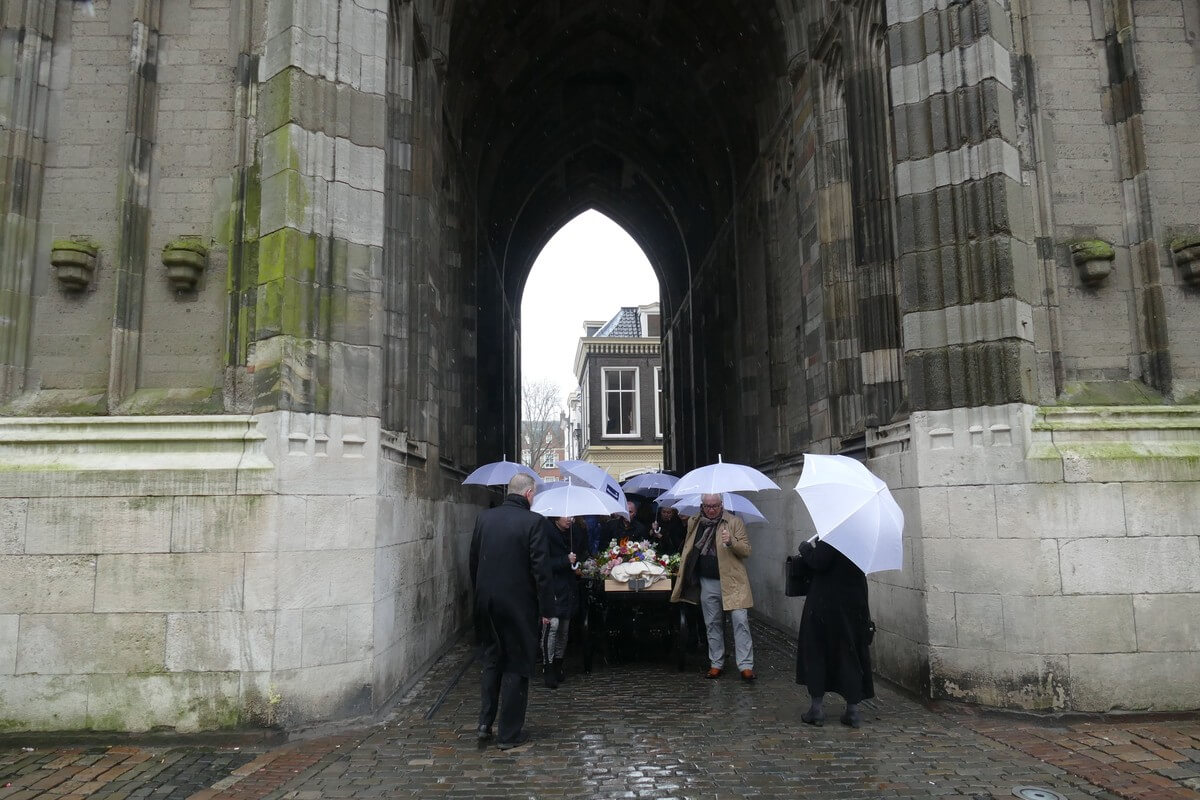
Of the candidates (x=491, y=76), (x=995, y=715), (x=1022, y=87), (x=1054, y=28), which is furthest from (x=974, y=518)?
(x=491, y=76)

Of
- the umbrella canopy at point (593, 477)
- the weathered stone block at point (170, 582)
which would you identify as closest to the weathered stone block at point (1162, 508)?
the umbrella canopy at point (593, 477)

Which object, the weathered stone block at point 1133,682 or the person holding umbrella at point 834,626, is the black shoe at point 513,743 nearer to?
the person holding umbrella at point 834,626

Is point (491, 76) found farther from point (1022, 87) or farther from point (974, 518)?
point (974, 518)

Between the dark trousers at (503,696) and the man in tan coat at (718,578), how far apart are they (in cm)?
288

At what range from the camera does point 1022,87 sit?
316 inches

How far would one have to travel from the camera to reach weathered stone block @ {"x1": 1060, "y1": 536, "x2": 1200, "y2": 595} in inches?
271

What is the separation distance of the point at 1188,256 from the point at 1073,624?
350 cm

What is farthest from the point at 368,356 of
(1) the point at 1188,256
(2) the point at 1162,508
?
(1) the point at 1188,256

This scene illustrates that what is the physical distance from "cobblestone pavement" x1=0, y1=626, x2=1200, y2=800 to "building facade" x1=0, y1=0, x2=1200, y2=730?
39cm

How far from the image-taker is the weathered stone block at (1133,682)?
22.1 feet

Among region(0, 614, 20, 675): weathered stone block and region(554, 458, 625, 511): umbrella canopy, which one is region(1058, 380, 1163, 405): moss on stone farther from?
region(0, 614, 20, 675): weathered stone block

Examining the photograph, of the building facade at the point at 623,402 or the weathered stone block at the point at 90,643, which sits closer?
the weathered stone block at the point at 90,643

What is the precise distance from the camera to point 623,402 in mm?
44688

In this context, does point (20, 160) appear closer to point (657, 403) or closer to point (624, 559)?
point (624, 559)
